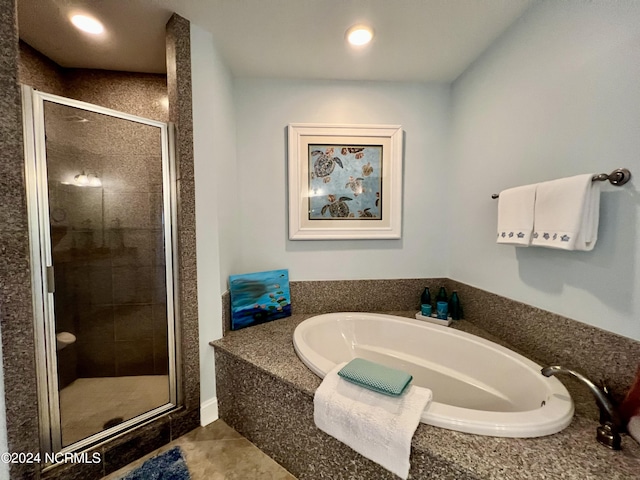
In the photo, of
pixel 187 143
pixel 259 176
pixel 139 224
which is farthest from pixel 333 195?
pixel 139 224

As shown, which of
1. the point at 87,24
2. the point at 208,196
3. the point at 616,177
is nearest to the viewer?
the point at 616,177

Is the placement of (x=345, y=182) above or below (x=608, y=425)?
above

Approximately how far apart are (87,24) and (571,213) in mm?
2586

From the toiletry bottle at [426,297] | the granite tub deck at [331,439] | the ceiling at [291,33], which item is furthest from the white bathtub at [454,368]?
the ceiling at [291,33]

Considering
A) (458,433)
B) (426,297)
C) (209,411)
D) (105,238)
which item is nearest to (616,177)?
(458,433)

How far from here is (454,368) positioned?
62.0 inches

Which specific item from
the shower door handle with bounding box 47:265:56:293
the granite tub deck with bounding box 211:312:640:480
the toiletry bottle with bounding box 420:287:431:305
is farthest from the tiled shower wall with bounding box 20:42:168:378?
the toiletry bottle with bounding box 420:287:431:305

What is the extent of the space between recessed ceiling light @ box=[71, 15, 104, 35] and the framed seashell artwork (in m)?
1.21

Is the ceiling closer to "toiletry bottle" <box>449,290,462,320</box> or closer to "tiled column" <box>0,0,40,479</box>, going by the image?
"tiled column" <box>0,0,40,479</box>

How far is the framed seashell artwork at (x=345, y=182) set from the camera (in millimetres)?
1930

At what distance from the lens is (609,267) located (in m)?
1.00

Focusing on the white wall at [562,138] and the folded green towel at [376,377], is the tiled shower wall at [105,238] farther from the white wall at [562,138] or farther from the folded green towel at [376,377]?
the white wall at [562,138]

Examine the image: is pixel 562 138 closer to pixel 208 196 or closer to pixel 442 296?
pixel 442 296

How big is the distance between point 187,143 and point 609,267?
206cm
